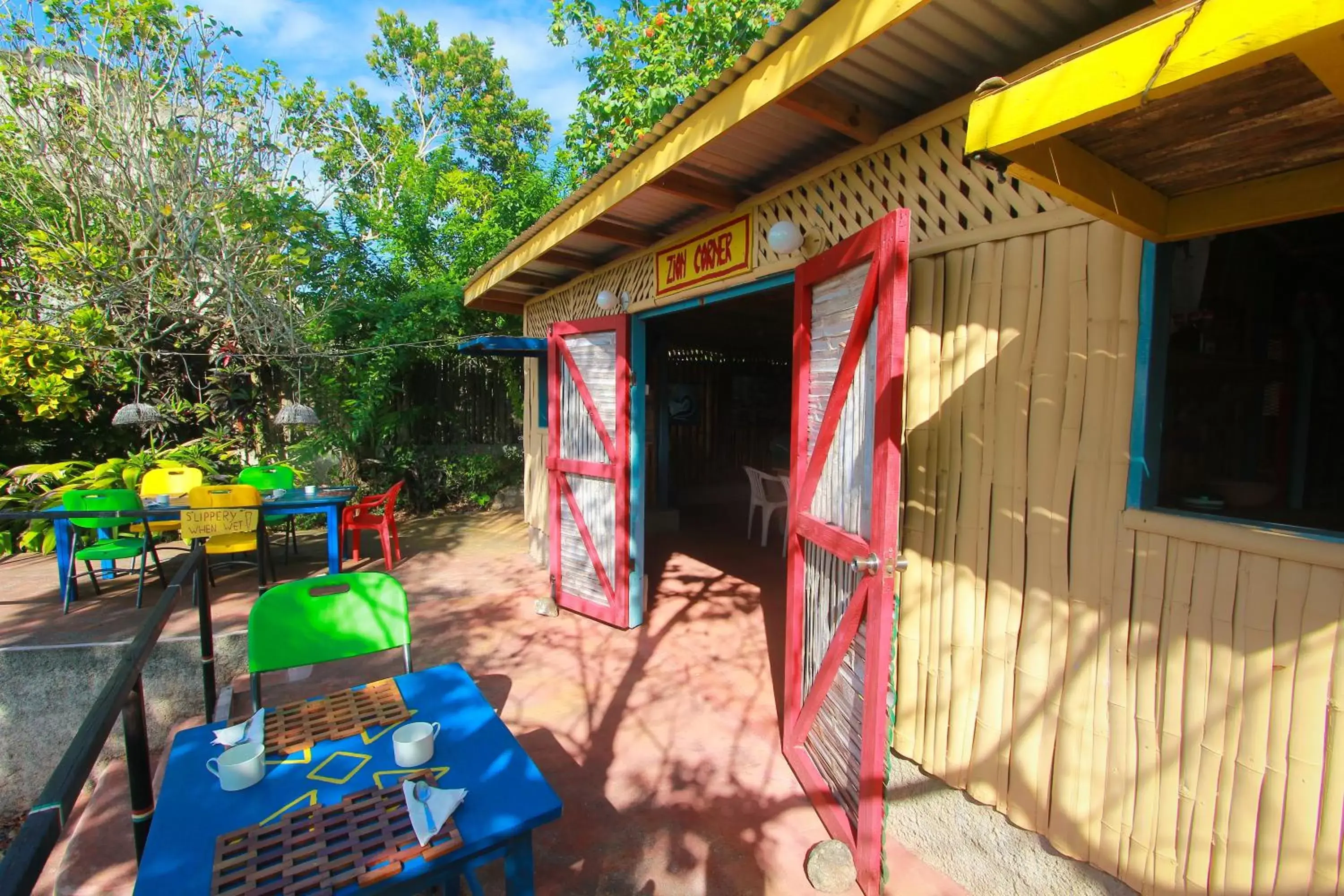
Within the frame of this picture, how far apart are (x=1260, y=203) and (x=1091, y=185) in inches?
22.7

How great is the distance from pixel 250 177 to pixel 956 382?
9.28 meters

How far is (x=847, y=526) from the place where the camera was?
Answer: 234cm

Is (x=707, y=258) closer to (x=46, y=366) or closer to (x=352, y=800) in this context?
(x=352, y=800)

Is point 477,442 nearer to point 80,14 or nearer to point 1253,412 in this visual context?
point 80,14

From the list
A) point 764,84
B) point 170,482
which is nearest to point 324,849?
point 764,84

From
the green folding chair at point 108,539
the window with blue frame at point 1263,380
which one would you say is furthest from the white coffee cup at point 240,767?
the window with blue frame at point 1263,380

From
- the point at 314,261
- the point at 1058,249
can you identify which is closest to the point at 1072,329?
the point at 1058,249

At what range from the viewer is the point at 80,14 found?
22.6 feet

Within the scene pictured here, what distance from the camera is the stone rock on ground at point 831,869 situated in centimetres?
210

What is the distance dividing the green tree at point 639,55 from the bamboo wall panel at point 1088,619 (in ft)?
24.7

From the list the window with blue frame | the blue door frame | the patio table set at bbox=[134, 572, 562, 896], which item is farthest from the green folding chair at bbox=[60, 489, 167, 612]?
the window with blue frame

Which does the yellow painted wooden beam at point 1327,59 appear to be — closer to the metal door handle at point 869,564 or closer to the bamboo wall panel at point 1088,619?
the bamboo wall panel at point 1088,619

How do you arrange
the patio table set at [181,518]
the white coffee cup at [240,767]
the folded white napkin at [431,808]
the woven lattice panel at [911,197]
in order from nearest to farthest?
the folded white napkin at [431,808] < the white coffee cup at [240,767] < the woven lattice panel at [911,197] < the patio table set at [181,518]

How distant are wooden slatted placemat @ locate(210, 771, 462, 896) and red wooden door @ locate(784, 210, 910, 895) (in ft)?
4.64
